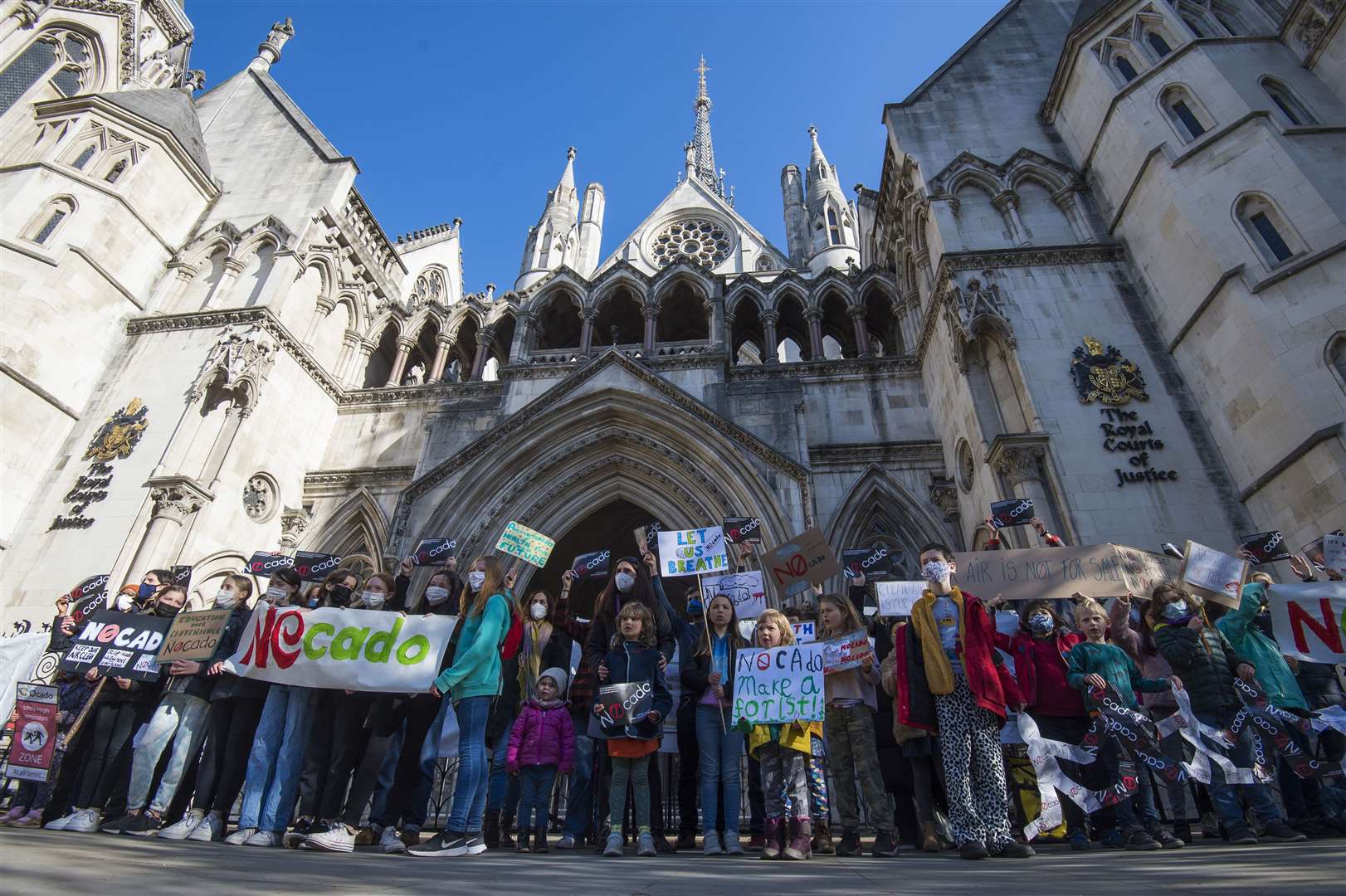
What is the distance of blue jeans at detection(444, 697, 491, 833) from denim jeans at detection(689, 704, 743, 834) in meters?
1.59

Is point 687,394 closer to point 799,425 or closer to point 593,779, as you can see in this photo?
point 799,425

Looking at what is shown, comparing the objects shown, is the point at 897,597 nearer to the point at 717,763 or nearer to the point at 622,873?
the point at 717,763

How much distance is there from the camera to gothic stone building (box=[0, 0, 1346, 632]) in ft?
33.7

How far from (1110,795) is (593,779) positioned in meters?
3.99

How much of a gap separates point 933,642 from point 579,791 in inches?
115

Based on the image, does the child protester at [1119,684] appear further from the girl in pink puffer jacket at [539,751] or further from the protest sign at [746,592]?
the girl in pink puffer jacket at [539,751]

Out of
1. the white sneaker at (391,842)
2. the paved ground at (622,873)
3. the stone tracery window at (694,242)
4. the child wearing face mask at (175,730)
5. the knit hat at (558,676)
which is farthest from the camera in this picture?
the stone tracery window at (694,242)

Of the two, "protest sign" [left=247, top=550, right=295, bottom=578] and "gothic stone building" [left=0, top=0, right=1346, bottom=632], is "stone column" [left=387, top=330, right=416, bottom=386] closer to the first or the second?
"gothic stone building" [left=0, top=0, right=1346, bottom=632]

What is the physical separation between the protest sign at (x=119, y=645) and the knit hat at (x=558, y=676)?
3277mm

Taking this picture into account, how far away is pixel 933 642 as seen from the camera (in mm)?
4730

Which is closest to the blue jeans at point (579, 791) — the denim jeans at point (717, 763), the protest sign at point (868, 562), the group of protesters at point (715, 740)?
the group of protesters at point (715, 740)

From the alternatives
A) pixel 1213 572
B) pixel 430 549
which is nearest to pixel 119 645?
pixel 430 549

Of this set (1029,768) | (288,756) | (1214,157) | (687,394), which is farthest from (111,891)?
(1214,157)

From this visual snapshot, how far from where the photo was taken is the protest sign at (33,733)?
231 inches
